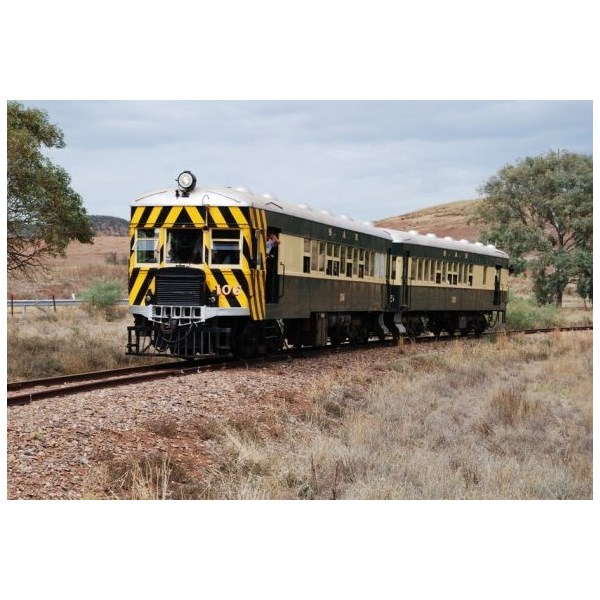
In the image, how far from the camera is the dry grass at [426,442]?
9.93 metres

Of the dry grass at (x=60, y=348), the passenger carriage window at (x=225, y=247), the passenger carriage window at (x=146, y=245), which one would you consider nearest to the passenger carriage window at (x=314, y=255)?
the passenger carriage window at (x=225, y=247)

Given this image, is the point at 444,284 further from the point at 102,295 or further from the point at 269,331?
the point at 102,295

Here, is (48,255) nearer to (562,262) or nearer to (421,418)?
(421,418)

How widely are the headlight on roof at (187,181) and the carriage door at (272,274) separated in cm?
170

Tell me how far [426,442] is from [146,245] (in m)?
→ 7.05

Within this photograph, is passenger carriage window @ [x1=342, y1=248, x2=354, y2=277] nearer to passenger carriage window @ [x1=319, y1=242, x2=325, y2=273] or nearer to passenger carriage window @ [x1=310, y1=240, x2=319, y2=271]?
passenger carriage window @ [x1=319, y1=242, x2=325, y2=273]

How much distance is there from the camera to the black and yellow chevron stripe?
54.5 ft

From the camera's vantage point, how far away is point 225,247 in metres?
16.7

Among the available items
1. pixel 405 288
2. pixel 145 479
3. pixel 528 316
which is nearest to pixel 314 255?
pixel 405 288

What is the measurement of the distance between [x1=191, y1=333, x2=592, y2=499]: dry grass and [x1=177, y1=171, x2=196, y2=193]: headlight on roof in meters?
4.16

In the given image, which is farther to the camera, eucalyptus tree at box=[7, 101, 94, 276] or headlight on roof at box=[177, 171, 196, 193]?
eucalyptus tree at box=[7, 101, 94, 276]

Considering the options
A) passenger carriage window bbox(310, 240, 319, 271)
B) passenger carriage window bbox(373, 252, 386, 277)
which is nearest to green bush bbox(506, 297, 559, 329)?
passenger carriage window bbox(373, 252, 386, 277)

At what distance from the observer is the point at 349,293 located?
74.1ft

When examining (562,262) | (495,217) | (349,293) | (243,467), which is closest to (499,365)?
(349,293)
